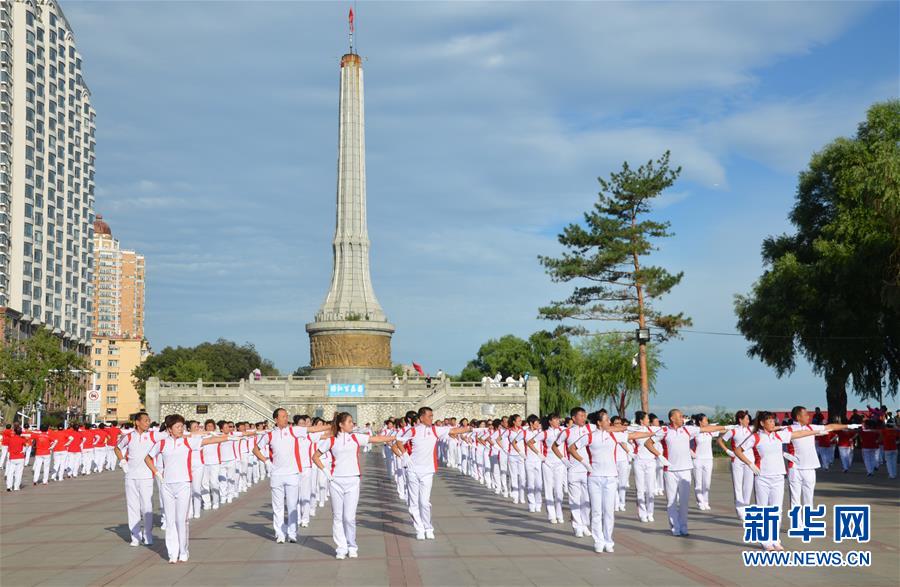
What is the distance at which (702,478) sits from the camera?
19.4 m

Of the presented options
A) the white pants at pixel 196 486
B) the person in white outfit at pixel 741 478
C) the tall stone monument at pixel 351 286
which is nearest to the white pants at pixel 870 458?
the person in white outfit at pixel 741 478

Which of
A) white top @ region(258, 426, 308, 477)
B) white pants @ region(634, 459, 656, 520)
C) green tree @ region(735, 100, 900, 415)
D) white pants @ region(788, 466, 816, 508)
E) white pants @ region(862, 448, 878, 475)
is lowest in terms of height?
white pants @ region(862, 448, 878, 475)

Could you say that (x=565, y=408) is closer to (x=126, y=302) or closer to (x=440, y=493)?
(x=440, y=493)

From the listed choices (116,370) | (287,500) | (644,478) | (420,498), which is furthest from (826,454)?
(116,370)

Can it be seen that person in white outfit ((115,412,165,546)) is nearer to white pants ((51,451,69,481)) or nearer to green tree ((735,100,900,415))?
white pants ((51,451,69,481))

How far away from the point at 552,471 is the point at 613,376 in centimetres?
5652

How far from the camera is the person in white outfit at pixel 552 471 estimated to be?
17.4 m

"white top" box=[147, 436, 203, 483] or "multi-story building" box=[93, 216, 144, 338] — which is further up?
"multi-story building" box=[93, 216, 144, 338]

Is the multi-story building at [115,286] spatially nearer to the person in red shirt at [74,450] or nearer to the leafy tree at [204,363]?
the leafy tree at [204,363]

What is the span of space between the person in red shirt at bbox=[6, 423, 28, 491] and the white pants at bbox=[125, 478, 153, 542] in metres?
13.5

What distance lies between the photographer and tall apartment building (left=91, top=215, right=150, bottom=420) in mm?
149375

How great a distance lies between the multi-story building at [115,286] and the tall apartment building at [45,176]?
72.5 metres

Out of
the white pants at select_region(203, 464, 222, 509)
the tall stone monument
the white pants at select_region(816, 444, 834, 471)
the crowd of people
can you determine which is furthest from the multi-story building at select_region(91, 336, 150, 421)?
the crowd of people

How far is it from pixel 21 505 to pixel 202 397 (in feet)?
122
